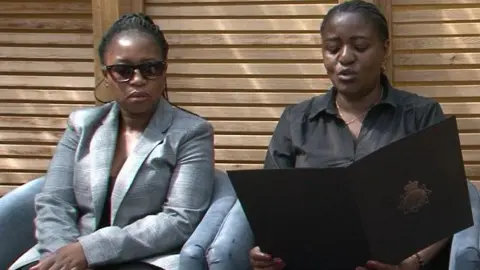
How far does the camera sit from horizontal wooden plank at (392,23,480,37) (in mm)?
4078

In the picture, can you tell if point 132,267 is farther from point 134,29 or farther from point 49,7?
point 49,7

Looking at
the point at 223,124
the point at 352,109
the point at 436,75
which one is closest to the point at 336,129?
the point at 352,109

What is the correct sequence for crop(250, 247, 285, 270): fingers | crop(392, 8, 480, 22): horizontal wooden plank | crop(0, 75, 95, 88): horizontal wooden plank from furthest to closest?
crop(0, 75, 95, 88): horizontal wooden plank < crop(392, 8, 480, 22): horizontal wooden plank < crop(250, 247, 285, 270): fingers

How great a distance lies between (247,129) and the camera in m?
4.30

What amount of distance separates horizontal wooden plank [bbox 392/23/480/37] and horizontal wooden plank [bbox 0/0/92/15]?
152 centimetres

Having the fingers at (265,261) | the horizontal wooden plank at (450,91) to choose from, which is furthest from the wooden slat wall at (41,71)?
the fingers at (265,261)

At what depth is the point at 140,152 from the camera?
332 centimetres

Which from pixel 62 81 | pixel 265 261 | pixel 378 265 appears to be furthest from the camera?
pixel 62 81

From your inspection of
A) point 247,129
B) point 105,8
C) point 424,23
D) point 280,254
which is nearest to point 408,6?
point 424,23

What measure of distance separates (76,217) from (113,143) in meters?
0.31

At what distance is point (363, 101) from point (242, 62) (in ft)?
3.57

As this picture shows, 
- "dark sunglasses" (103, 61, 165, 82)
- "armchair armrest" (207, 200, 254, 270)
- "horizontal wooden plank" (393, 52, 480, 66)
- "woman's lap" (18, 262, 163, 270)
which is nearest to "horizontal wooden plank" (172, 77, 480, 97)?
"horizontal wooden plank" (393, 52, 480, 66)

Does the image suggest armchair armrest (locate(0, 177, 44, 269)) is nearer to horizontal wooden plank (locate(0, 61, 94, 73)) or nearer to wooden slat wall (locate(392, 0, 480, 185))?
horizontal wooden plank (locate(0, 61, 94, 73))

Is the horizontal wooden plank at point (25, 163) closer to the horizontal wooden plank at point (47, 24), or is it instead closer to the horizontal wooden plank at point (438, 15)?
the horizontal wooden plank at point (47, 24)
